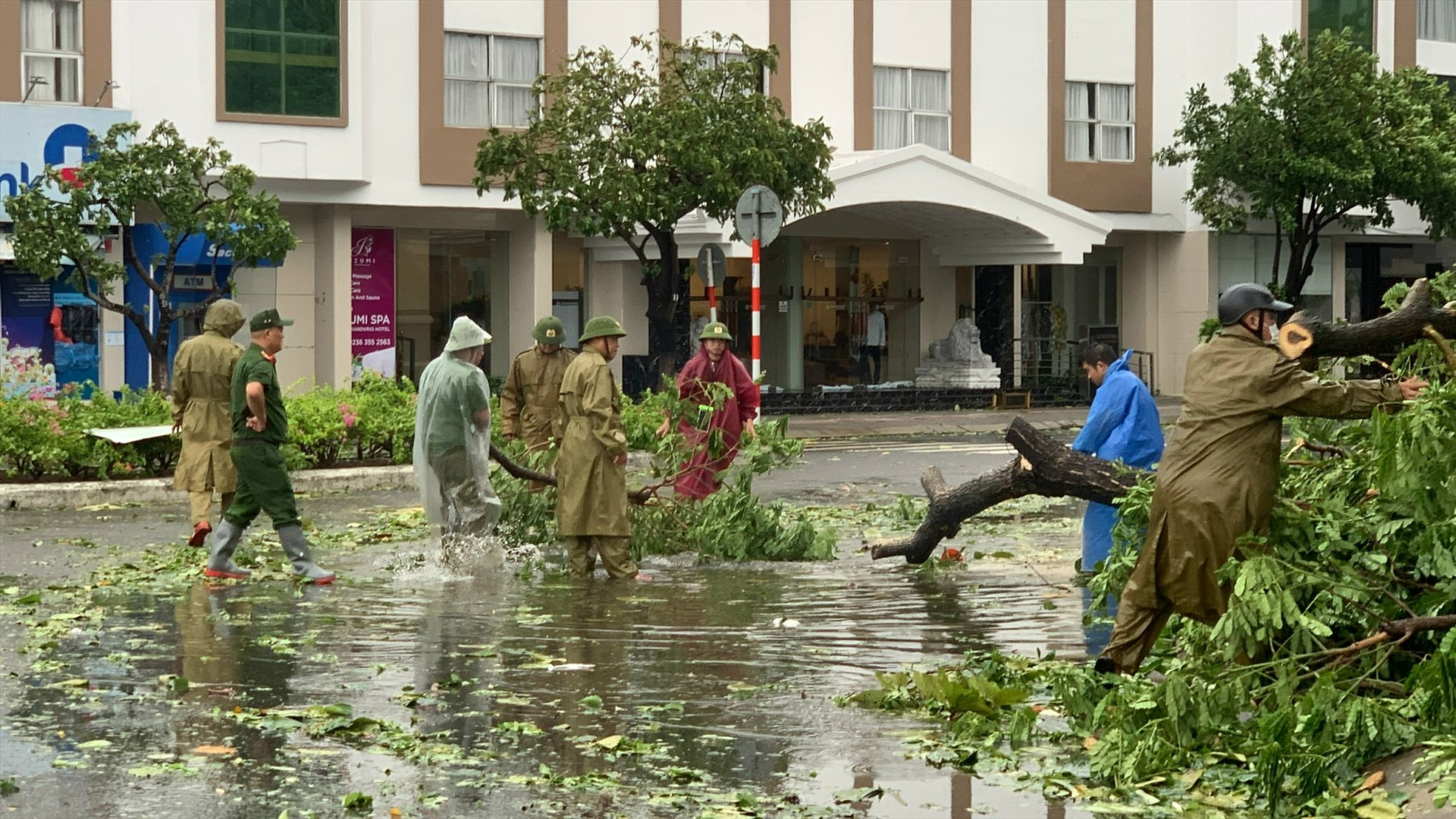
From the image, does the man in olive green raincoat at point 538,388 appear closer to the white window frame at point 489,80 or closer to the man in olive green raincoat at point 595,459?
the man in olive green raincoat at point 595,459

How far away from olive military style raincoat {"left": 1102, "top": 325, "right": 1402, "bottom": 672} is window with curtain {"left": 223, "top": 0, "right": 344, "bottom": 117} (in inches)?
954

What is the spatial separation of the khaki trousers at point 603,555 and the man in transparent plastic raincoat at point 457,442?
30.2 inches

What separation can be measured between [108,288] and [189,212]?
4.70 feet

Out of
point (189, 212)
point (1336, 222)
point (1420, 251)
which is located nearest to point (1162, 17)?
point (1336, 222)

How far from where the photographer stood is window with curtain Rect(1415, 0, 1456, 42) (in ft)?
138

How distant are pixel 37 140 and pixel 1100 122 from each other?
20116mm

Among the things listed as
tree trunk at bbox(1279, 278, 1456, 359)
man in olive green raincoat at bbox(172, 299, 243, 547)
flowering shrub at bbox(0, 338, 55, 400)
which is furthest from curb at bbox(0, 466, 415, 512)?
tree trunk at bbox(1279, 278, 1456, 359)

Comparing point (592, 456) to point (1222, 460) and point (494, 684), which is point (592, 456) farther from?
point (1222, 460)

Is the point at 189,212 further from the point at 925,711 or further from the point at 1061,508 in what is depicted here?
the point at 925,711

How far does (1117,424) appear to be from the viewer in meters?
11.6

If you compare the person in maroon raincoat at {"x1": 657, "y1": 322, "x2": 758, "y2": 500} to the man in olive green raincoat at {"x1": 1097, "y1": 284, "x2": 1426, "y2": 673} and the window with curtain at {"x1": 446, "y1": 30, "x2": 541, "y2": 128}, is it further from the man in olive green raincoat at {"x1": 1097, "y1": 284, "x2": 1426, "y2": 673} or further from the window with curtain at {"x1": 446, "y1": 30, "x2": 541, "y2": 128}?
the window with curtain at {"x1": 446, "y1": 30, "x2": 541, "y2": 128}

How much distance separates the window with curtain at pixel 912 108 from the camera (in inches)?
1441

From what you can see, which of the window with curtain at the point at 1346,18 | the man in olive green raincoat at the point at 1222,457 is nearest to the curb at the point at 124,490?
the man in olive green raincoat at the point at 1222,457

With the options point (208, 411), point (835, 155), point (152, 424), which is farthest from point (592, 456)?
point (835, 155)
